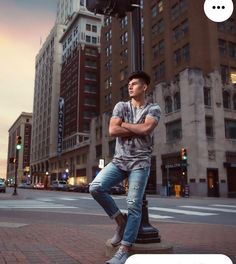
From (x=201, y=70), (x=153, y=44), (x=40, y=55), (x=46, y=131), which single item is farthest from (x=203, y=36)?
(x=40, y=55)

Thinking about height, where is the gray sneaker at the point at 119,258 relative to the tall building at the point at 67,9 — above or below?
below

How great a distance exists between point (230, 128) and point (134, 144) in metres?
40.9

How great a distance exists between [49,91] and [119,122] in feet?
364

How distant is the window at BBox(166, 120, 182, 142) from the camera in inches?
1692

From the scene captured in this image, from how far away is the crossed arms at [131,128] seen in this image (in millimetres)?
3965

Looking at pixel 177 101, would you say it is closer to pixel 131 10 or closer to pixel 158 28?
pixel 158 28

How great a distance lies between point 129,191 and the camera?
403cm

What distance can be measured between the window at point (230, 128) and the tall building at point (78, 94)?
120ft

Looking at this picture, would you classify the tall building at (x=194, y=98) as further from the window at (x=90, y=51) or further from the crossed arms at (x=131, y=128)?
the window at (x=90, y=51)

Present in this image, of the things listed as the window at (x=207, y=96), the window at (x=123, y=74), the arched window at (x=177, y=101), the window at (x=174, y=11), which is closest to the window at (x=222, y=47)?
the window at (x=207, y=96)

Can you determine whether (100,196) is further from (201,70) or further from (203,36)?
(203,36)

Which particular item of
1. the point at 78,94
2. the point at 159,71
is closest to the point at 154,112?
the point at 159,71

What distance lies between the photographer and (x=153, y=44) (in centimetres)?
5241

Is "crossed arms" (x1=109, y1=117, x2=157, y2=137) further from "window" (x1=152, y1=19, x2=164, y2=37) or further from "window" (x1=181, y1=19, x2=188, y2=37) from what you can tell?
"window" (x1=152, y1=19, x2=164, y2=37)
